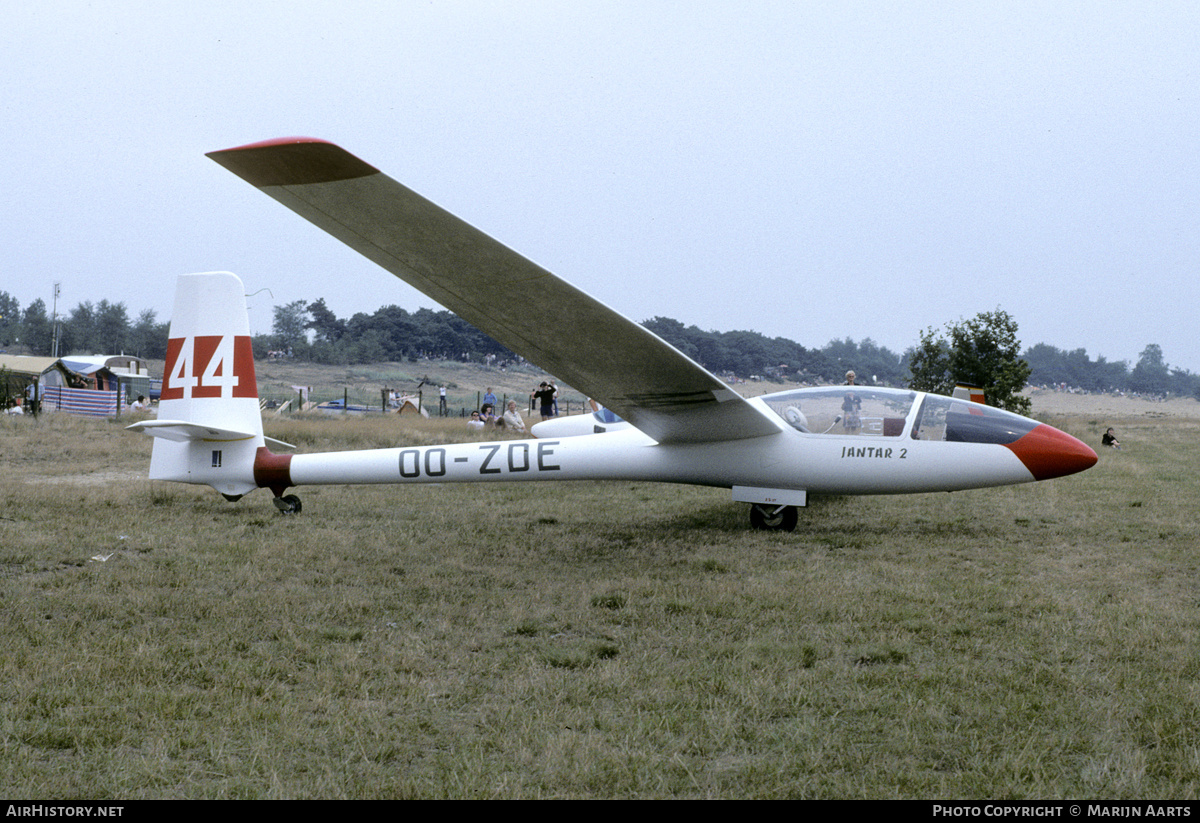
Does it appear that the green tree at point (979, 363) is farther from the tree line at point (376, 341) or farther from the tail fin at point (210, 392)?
the tree line at point (376, 341)

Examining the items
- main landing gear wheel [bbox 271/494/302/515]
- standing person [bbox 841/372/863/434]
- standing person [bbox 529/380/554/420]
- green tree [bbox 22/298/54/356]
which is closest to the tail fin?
main landing gear wheel [bbox 271/494/302/515]

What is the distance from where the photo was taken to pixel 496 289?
5.30m

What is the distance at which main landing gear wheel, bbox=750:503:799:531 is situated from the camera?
25.1 ft

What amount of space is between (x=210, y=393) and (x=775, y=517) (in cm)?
593

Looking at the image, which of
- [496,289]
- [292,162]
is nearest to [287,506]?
[496,289]

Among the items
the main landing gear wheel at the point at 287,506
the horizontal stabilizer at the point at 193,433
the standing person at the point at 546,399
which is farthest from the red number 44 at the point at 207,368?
the standing person at the point at 546,399

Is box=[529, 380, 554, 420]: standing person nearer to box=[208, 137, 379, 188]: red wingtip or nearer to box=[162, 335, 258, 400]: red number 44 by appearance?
box=[162, 335, 258, 400]: red number 44

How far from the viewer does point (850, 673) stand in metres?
3.59

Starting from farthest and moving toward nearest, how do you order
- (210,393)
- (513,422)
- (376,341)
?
1. (376,341)
2. (513,422)
3. (210,393)

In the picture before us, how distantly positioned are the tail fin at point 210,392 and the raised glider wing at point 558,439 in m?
0.01

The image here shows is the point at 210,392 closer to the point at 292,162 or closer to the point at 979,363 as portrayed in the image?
the point at 292,162

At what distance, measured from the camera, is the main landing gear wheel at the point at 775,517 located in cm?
764

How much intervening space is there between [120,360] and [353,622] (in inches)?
2443
